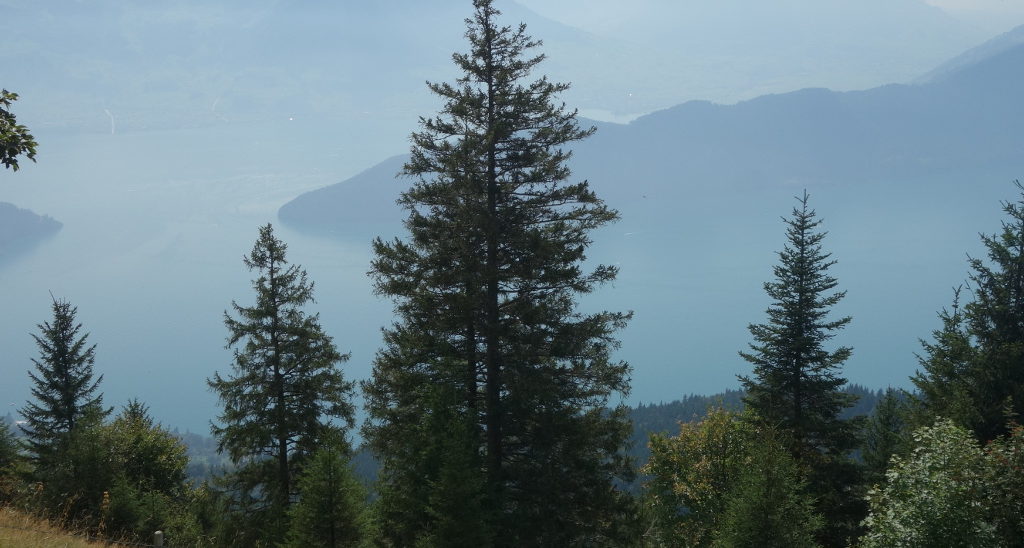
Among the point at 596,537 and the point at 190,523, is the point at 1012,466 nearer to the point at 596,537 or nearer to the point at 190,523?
the point at 596,537

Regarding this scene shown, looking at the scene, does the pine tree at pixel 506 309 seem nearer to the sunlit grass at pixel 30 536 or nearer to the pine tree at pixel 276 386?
the pine tree at pixel 276 386

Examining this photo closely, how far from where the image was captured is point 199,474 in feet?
441

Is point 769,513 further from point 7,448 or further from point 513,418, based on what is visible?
point 7,448

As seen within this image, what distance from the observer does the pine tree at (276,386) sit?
17.3 meters

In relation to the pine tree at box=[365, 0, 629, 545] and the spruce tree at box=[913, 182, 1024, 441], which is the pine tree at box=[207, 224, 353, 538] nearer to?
the pine tree at box=[365, 0, 629, 545]

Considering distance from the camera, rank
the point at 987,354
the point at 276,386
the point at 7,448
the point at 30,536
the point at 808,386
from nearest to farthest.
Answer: the point at 30,536 → the point at 276,386 → the point at 987,354 → the point at 808,386 → the point at 7,448

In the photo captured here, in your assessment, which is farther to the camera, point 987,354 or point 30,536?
point 987,354

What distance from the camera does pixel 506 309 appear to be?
48.9 ft

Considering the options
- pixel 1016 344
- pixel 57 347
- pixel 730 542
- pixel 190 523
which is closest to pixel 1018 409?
pixel 1016 344

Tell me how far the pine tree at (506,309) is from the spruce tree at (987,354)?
9023 mm

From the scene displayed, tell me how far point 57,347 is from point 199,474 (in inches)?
4852

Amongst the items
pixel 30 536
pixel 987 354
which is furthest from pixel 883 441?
pixel 30 536

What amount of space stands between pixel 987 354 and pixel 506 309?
40.8 ft

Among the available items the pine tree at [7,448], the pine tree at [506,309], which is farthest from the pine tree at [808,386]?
the pine tree at [7,448]
